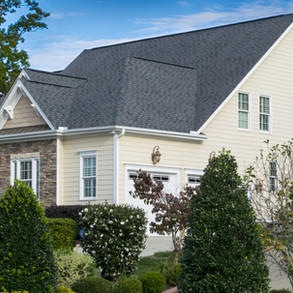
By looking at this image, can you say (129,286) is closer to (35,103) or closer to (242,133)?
(35,103)

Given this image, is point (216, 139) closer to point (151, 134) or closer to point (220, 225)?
point (151, 134)

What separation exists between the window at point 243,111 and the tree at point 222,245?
723 inches

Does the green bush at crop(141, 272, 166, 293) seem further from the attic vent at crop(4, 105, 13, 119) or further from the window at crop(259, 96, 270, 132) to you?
the window at crop(259, 96, 270, 132)

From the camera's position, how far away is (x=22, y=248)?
1160 cm

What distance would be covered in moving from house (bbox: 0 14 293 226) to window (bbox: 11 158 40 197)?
39 millimetres

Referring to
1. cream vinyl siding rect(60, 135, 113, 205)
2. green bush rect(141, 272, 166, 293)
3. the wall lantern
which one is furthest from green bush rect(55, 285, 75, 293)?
the wall lantern

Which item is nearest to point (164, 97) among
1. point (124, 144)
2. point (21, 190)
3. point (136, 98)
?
point (136, 98)

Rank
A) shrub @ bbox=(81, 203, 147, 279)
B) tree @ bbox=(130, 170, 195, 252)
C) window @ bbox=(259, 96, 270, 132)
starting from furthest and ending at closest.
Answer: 1. window @ bbox=(259, 96, 270, 132)
2. tree @ bbox=(130, 170, 195, 252)
3. shrub @ bbox=(81, 203, 147, 279)

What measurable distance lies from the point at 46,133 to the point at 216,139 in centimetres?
690

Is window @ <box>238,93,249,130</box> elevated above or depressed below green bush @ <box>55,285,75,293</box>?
above

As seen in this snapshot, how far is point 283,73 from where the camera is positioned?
102 ft

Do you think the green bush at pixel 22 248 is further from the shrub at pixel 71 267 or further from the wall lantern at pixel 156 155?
the wall lantern at pixel 156 155

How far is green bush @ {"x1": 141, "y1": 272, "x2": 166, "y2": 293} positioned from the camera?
50.3ft

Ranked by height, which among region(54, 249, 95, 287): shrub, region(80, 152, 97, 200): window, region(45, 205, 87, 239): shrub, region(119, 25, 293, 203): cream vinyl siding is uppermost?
region(119, 25, 293, 203): cream vinyl siding
